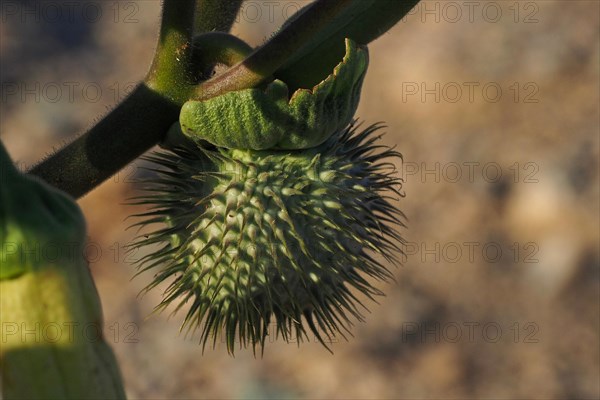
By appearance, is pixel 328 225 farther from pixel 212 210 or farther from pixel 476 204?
pixel 476 204

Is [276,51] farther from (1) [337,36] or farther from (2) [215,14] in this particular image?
(2) [215,14]

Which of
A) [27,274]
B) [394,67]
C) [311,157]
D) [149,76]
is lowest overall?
[27,274]

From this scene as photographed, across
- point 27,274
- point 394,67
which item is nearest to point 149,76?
point 27,274

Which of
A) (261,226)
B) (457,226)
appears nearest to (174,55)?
(261,226)

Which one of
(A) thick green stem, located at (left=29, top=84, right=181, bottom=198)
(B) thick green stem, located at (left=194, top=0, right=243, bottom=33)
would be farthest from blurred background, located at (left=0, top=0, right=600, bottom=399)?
(A) thick green stem, located at (left=29, top=84, right=181, bottom=198)

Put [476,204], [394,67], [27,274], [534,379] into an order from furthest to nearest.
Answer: [394,67], [476,204], [534,379], [27,274]

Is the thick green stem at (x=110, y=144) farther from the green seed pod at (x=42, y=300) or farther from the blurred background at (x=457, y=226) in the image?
the blurred background at (x=457, y=226)

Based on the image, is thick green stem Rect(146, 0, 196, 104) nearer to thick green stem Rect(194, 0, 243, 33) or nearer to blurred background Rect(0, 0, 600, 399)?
thick green stem Rect(194, 0, 243, 33)
